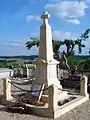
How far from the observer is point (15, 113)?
10570 millimetres

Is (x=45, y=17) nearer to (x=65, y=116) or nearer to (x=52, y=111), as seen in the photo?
(x=52, y=111)

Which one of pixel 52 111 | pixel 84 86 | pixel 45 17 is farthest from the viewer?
pixel 84 86

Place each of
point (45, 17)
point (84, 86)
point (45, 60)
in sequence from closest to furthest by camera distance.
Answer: point (45, 60) < point (45, 17) < point (84, 86)

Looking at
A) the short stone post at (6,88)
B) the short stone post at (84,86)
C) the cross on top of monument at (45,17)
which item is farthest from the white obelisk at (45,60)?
the short stone post at (84,86)

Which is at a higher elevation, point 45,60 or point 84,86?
point 45,60

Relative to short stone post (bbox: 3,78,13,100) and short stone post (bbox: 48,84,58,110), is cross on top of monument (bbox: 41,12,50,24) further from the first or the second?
short stone post (bbox: 48,84,58,110)

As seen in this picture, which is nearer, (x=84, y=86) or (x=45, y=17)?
(x=45, y=17)

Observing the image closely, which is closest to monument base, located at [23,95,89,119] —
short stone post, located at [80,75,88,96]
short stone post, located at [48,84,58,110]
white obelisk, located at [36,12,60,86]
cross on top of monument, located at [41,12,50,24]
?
short stone post, located at [48,84,58,110]

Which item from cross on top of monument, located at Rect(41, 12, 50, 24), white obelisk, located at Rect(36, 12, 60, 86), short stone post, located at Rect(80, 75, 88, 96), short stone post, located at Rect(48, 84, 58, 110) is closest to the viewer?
short stone post, located at Rect(48, 84, 58, 110)

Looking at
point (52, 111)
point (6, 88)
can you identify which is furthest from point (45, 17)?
point (52, 111)

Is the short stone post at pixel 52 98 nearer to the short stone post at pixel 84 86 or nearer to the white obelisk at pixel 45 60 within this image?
the white obelisk at pixel 45 60

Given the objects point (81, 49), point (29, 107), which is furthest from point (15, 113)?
point (81, 49)

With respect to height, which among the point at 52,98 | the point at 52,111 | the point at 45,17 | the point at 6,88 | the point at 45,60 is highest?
the point at 45,17

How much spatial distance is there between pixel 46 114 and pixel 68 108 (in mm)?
1128
